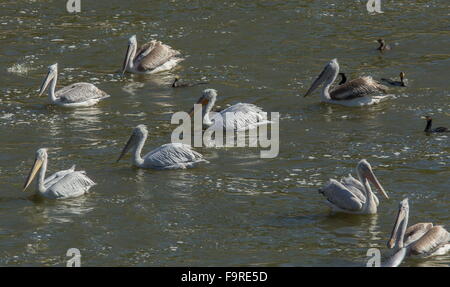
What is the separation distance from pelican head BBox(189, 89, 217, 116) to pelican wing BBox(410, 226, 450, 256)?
190 inches

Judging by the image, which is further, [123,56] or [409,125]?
[123,56]

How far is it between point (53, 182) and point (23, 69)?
5285 millimetres

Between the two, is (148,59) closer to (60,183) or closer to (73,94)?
(73,94)

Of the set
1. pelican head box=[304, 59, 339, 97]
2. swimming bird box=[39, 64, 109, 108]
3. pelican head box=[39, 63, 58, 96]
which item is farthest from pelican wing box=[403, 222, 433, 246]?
pelican head box=[39, 63, 58, 96]

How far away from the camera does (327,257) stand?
9.45 metres

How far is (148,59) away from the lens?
1623 centimetres

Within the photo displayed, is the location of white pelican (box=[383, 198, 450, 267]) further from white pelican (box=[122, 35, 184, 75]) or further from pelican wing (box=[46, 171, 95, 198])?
white pelican (box=[122, 35, 184, 75])

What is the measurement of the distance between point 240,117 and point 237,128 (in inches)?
5.7

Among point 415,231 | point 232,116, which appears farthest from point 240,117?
point 415,231

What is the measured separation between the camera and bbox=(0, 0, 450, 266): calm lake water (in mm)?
9961

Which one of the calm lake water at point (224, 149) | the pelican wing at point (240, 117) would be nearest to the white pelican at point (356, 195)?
the calm lake water at point (224, 149)
